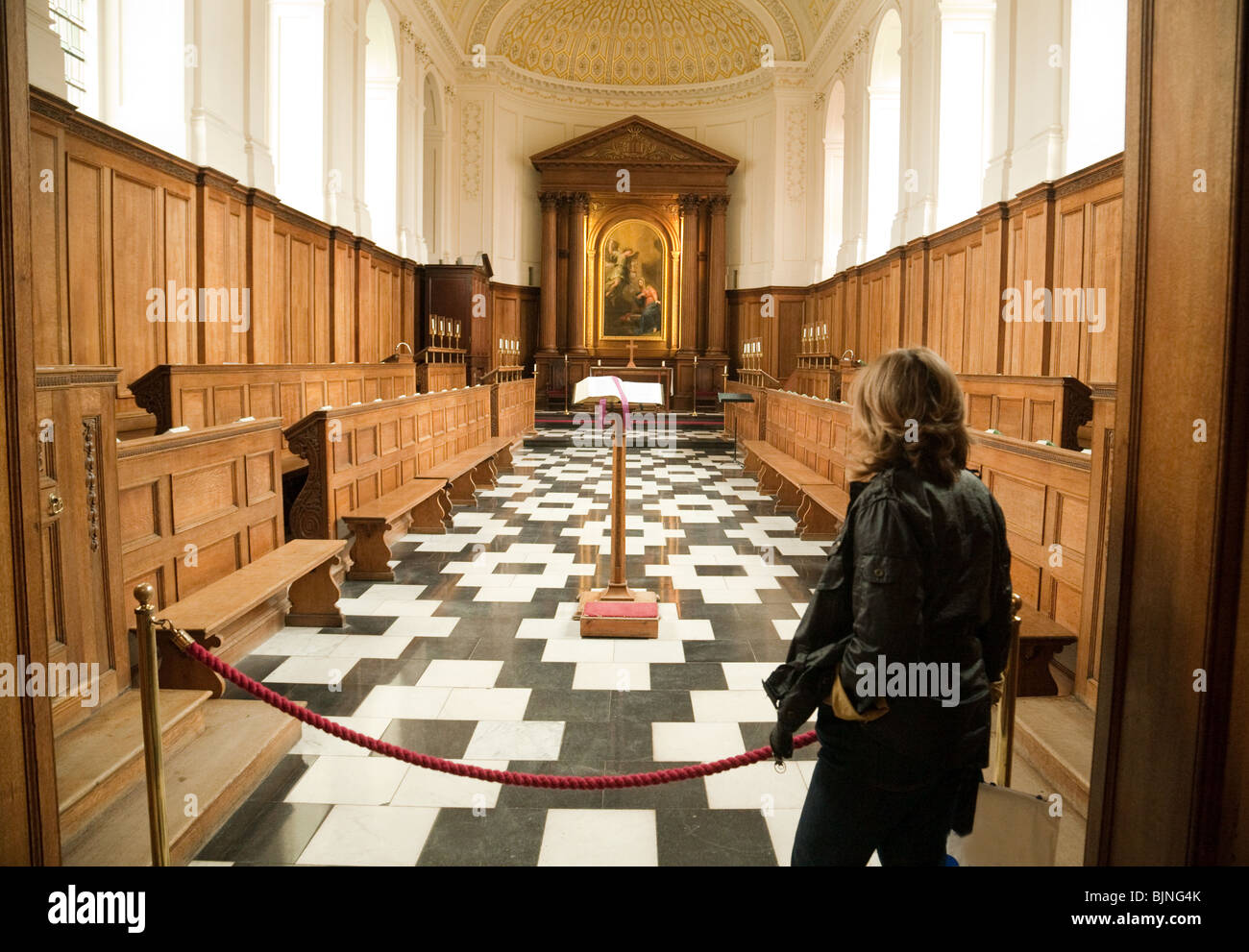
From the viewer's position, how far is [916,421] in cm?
181

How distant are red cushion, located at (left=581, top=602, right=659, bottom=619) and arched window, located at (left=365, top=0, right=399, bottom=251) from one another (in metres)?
11.8

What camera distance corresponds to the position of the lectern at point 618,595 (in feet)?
17.3

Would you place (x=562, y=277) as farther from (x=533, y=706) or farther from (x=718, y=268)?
(x=533, y=706)

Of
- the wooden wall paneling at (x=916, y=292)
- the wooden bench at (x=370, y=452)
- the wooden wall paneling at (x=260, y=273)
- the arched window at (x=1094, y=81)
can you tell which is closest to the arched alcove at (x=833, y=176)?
the wooden wall paneling at (x=916, y=292)

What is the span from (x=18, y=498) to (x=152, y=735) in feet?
2.46

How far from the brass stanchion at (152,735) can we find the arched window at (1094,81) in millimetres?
9278

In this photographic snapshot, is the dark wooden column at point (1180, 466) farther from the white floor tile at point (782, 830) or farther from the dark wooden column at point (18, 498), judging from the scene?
the dark wooden column at point (18, 498)

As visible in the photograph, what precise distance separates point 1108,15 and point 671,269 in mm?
14367

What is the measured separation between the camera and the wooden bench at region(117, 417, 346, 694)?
4.02 metres

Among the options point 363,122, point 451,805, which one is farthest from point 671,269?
point 451,805

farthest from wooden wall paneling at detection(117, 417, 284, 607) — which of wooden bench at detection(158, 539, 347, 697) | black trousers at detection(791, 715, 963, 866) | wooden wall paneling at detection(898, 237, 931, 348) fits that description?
wooden wall paneling at detection(898, 237, 931, 348)

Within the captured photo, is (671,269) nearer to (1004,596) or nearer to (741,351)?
(741,351)
